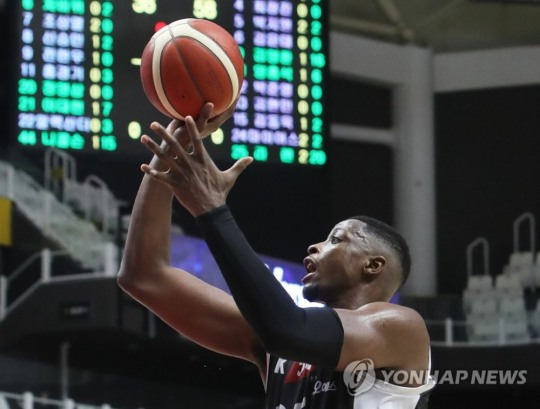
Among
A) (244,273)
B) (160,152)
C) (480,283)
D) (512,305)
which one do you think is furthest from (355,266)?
(480,283)

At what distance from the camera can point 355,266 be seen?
2566 mm

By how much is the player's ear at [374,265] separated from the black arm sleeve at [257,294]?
46 cm

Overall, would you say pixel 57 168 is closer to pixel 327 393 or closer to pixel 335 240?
pixel 335 240

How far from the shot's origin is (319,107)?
736cm

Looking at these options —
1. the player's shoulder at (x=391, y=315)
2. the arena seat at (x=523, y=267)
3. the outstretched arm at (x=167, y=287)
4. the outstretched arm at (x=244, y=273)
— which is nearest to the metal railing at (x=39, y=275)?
the arena seat at (x=523, y=267)

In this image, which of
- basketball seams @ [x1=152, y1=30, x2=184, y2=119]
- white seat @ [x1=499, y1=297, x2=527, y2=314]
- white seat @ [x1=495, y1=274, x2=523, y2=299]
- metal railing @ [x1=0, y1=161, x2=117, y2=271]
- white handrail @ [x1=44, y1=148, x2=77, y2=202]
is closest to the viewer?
basketball seams @ [x1=152, y1=30, x2=184, y2=119]

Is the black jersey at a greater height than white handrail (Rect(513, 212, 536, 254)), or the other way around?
the black jersey

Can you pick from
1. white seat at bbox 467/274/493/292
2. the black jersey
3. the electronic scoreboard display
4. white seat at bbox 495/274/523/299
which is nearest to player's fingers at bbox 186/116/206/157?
the black jersey

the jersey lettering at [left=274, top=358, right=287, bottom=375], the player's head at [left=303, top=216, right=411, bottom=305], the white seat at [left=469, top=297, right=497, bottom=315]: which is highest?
the player's head at [left=303, top=216, right=411, bottom=305]

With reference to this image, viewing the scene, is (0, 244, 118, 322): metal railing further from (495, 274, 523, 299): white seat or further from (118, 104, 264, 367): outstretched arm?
(118, 104, 264, 367): outstretched arm

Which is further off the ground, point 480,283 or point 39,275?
point 39,275

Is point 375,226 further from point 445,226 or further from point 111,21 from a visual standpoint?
point 445,226

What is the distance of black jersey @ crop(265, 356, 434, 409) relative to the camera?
2377mm

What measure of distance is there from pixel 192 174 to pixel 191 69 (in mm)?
472
